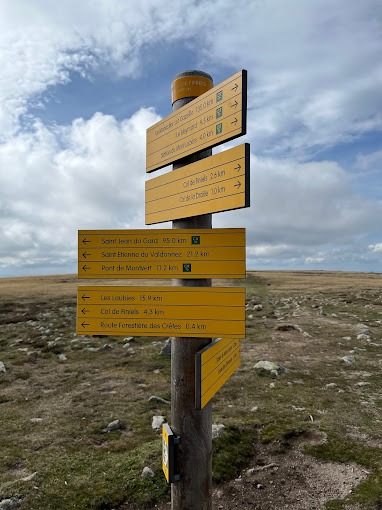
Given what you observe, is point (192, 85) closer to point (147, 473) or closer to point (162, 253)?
point (162, 253)

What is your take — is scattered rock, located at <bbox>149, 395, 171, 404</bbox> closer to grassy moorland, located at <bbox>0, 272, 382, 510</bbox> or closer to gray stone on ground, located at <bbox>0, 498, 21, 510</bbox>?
grassy moorland, located at <bbox>0, 272, 382, 510</bbox>

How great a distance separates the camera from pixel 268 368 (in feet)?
36.0

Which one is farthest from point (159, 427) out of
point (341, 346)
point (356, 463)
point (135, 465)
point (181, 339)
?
point (341, 346)

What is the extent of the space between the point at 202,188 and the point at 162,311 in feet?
4.49

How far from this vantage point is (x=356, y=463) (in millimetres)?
6355

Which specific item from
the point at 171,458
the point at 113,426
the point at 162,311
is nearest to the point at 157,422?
the point at 113,426

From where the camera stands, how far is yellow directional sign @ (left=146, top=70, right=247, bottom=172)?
3922mm

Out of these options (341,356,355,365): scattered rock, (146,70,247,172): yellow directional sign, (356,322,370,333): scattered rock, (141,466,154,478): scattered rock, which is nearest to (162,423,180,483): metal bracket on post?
(141,466,154,478): scattered rock

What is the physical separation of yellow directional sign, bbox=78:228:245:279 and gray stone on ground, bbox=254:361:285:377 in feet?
24.0

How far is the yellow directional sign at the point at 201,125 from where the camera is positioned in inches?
154

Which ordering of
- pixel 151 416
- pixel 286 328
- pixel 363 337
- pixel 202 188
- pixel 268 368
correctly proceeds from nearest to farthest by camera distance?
pixel 202 188, pixel 151 416, pixel 268 368, pixel 363 337, pixel 286 328

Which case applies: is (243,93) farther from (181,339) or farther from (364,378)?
(364,378)

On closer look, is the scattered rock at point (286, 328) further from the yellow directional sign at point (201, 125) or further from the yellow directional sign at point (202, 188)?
the yellow directional sign at point (201, 125)

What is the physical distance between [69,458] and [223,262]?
15.3 ft
